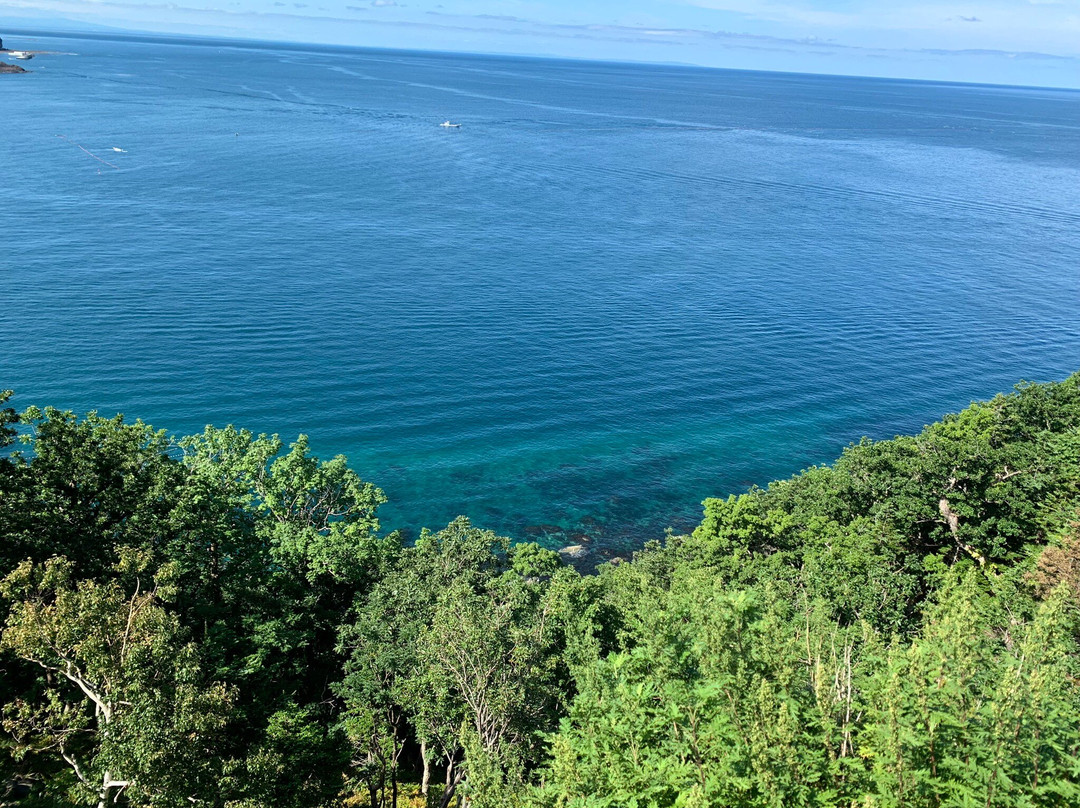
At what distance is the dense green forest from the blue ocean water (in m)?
18.5

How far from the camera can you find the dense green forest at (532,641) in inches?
566

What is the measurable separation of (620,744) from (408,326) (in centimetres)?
6740

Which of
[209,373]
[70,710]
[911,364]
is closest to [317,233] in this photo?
[209,373]

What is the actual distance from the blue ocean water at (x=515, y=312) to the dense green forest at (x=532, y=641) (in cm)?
1851

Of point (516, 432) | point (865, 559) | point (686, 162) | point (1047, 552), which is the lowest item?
point (516, 432)

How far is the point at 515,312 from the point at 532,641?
64.5m

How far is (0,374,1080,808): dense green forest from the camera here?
14.4 meters

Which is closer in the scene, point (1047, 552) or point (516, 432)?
point (1047, 552)

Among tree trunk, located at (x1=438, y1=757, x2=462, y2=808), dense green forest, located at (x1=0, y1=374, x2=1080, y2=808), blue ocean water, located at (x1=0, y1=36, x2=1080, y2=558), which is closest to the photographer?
dense green forest, located at (x1=0, y1=374, x2=1080, y2=808)

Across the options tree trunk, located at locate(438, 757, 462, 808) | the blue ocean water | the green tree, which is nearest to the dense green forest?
the green tree

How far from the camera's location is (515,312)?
85.3 meters

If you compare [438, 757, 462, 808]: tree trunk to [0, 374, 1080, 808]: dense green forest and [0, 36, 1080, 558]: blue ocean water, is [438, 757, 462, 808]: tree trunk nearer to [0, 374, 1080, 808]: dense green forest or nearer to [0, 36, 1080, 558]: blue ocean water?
[0, 374, 1080, 808]: dense green forest

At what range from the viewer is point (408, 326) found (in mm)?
79500

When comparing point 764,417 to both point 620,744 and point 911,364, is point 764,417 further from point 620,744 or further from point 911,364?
point 620,744
